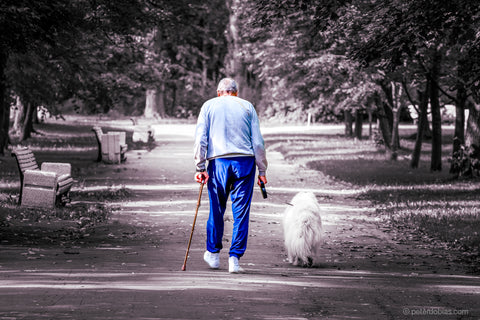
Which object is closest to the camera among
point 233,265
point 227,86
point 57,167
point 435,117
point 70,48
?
point 233,265

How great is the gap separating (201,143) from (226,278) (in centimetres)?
149

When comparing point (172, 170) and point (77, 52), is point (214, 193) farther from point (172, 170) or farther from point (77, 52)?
point (77, 52)

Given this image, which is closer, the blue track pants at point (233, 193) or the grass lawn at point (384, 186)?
the blue track pants at point (233, 193)

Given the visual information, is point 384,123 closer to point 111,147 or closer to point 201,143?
point 111,147

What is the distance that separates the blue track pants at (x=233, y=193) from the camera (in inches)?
377

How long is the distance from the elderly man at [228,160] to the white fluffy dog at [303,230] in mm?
674

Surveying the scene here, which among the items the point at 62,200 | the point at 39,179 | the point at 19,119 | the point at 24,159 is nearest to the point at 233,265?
the point at 39,179

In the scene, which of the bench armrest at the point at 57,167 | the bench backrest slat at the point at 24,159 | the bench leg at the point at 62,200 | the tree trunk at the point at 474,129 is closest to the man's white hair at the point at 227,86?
the bench leg at the point at 62,200

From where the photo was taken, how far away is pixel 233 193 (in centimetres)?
964

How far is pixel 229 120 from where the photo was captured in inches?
380

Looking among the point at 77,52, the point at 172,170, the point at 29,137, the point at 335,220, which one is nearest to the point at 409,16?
the point at 335,220

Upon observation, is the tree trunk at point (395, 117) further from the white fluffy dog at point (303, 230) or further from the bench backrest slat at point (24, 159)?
the white fluffy dog at point (303, 230)

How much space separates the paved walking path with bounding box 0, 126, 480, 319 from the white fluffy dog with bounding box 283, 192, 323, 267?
18cm

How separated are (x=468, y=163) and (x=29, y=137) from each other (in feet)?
78.5
